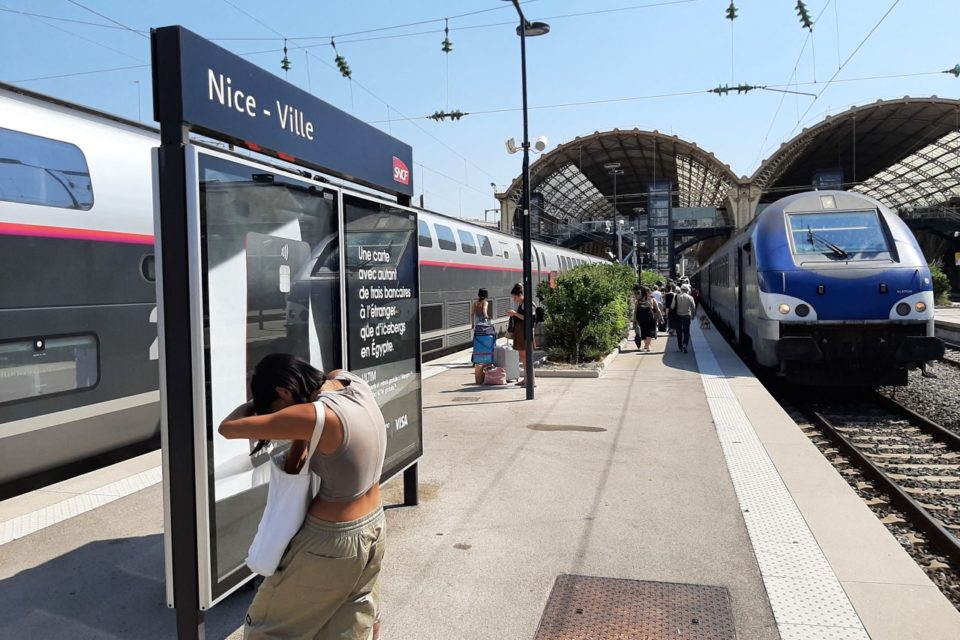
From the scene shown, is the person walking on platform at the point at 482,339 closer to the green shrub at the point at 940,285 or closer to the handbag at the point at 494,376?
the handbag at the point at 494,376

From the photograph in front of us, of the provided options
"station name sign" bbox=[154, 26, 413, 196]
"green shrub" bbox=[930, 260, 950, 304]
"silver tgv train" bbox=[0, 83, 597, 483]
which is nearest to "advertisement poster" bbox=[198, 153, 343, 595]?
"station name sign" bbox=[154, 26, 413, 196]

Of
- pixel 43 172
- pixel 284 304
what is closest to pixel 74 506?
pixel 43 172

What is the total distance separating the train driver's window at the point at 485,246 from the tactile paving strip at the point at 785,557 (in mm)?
11674

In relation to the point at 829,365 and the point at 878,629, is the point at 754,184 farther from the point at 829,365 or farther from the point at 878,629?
the point at 878,629

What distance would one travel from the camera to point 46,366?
5219 millimetres

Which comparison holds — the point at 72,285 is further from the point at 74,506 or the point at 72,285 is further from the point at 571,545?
the point at 571,545

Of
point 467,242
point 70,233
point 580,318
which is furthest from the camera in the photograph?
point 467,242

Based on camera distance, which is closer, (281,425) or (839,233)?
(281,425)

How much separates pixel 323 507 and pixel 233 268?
130cm

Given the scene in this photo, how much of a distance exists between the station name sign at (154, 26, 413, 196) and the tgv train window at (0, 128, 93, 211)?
260cm

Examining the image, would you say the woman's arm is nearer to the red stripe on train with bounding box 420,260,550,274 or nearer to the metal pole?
the metal pole

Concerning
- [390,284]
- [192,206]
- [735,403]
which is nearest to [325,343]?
[390,284]

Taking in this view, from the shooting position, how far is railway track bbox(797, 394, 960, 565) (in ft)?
17.8

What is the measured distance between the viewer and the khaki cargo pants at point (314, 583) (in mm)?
2422
